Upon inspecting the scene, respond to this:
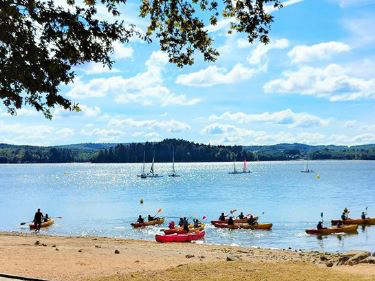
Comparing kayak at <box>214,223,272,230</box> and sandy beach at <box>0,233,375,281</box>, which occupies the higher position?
sandy beach at <box>0,233,375,281</box>

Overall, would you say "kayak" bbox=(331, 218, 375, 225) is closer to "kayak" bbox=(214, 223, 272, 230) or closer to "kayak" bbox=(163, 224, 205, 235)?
"kayak" bbox=(214, 223, 272, 230)

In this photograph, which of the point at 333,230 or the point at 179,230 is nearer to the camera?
the point at 179,230

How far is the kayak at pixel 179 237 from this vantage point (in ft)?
141

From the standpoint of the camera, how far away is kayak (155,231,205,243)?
43.0m

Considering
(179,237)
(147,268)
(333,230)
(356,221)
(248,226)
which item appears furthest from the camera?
(356,221)

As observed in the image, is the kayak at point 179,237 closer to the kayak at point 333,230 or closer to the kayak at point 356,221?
the kayak at point 333,230

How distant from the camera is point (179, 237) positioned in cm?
4441

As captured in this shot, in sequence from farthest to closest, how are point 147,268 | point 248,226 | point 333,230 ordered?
point 248,226, point 333,230, point 147,268

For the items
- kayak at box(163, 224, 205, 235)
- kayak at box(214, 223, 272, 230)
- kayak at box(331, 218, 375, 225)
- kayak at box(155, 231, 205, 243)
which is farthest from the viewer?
kayak at box(331, 218, 375, 225)

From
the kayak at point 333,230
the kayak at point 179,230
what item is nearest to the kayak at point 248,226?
the kayak at point 333,230

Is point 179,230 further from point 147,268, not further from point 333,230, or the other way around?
point 147,268

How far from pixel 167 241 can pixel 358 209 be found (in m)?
55.3

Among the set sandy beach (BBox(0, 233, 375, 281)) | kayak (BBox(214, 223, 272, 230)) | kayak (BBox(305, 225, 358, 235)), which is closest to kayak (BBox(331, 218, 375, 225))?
kayak (BBox(305, 225, 358, 235))

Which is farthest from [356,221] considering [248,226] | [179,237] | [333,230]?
[179,237]
